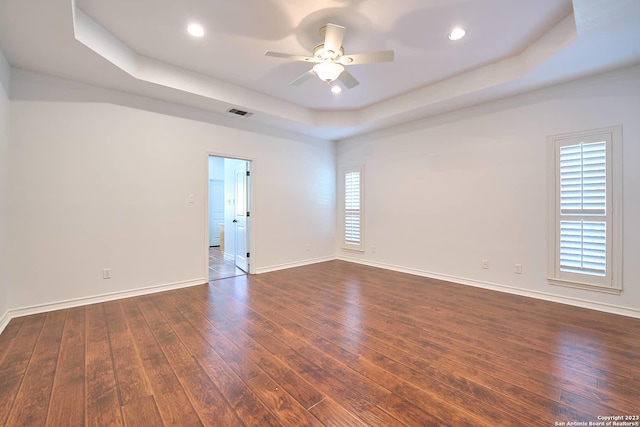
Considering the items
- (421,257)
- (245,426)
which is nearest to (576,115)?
(421,257)

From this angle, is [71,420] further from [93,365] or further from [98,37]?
[98,37]

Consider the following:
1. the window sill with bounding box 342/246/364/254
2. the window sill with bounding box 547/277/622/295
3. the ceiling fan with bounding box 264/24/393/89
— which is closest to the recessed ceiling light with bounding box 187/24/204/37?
the ceiling fan with bounding box 264/24/393/89

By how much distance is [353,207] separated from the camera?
6.04 metres

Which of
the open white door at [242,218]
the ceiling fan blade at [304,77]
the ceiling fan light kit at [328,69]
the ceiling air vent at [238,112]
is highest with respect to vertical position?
the ceiling air vent at [238,112]

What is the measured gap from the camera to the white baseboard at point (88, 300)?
2.97m

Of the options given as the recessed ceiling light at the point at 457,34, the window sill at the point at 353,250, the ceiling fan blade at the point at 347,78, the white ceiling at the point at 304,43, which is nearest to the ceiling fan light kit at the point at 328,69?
the ceiling fan blade at the point at 347,78

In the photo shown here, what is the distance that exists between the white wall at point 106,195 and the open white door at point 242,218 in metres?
0.23

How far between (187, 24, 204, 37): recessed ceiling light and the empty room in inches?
0.7

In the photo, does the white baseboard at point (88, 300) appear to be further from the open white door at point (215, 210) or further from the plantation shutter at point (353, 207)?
the open white door at point (215, 210)

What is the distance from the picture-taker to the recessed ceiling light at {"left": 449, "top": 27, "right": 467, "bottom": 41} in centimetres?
278

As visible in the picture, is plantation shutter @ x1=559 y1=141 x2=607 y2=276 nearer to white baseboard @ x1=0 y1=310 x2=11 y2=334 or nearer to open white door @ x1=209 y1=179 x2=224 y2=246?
white baseboard @ x1=0 y1=310 x2=11 y2=334

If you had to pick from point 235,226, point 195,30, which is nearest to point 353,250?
point 235,226

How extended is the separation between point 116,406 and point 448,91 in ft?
15.7

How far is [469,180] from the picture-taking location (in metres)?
4.25
